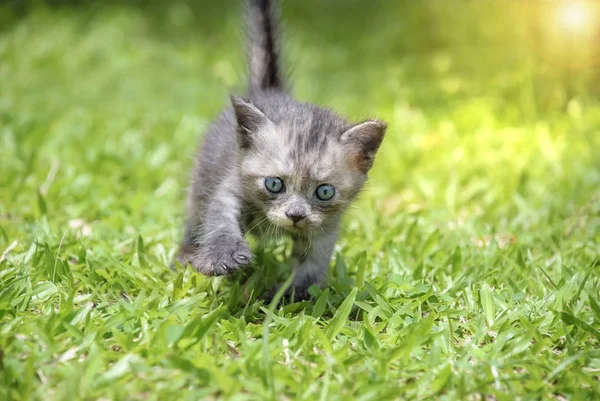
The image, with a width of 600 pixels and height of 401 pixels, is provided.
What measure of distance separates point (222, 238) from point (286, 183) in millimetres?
359

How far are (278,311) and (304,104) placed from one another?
1049 mm

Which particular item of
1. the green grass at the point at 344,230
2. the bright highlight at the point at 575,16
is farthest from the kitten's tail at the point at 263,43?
the bright highlight at the point at 575,16

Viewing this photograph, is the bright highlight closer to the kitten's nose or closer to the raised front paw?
the kitten's nose

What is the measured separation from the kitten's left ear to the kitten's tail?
3.40ft

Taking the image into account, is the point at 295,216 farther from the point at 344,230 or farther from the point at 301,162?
the point at 344,230

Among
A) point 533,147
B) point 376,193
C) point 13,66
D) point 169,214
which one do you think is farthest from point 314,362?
point 13,66

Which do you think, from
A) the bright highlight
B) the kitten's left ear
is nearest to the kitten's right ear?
the kitten's left ear

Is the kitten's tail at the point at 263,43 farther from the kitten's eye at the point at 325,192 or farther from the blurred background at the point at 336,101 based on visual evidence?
the kitten's eye at the point at 325,192

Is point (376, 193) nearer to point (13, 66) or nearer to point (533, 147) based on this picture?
point (533, 147)

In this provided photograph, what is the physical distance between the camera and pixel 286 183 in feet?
9.73

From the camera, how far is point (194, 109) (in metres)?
6.57

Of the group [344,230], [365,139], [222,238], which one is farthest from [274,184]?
[344,230]

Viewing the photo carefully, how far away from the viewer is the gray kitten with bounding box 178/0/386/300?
9.62 feet

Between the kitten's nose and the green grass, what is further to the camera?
the kitten's nose
